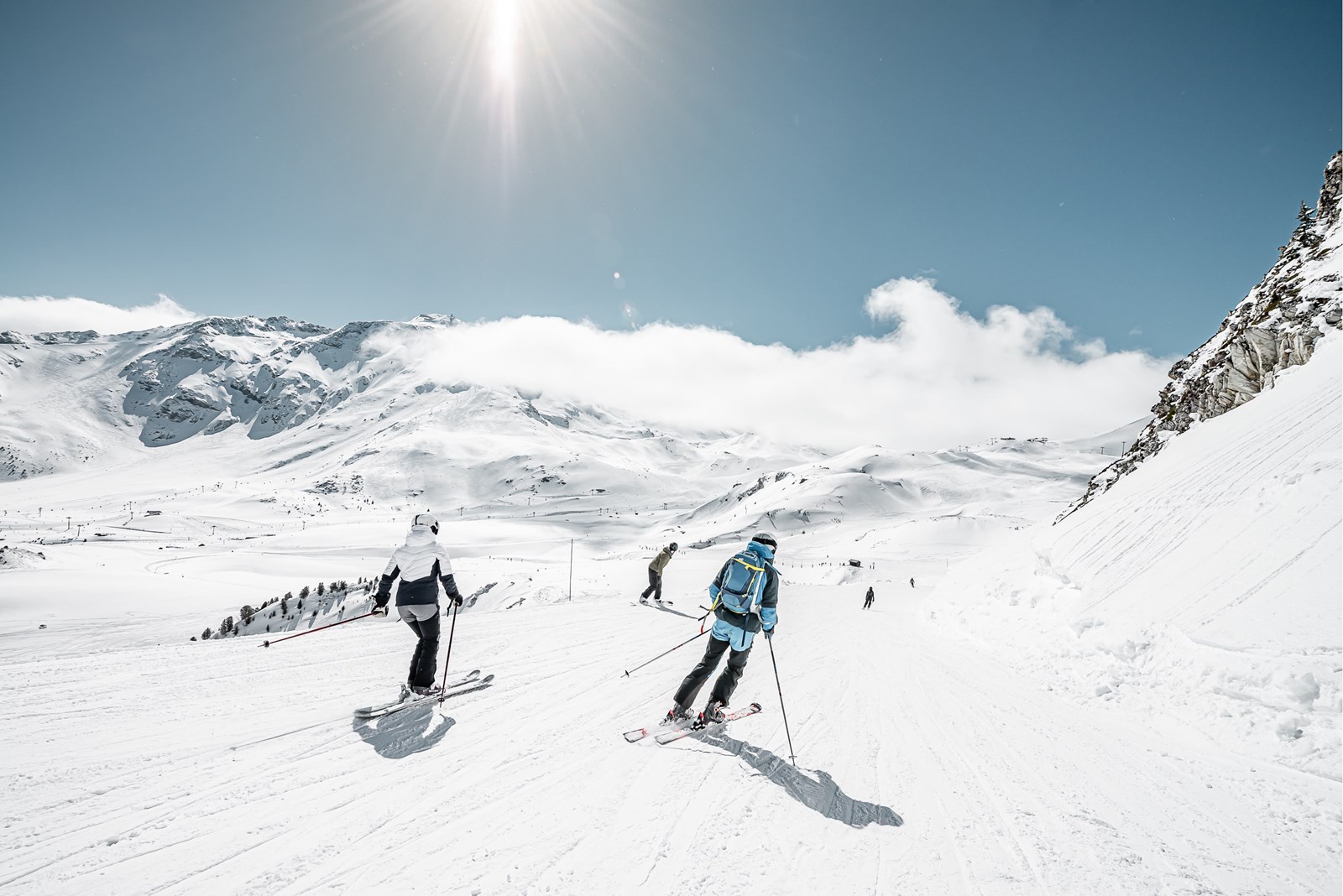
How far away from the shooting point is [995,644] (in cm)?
1190

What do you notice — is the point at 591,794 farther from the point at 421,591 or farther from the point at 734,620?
the point at 421,591

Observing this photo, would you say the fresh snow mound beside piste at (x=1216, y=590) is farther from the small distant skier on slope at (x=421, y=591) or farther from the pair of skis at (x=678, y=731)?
the small distant skier on slope at (x=421, y=591)

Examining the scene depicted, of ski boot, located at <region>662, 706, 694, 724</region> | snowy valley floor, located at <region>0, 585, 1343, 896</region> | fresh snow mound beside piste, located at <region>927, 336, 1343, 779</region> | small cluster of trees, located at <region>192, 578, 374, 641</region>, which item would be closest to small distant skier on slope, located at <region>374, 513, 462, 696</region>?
snowy valley floor, located at <region>0, 585, 1343, 896</region>

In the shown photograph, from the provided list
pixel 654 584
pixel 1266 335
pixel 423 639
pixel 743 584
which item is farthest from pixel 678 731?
pixel 1266 335

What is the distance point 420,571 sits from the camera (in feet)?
22.8

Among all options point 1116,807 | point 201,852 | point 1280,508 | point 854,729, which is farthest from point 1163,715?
point 201,852

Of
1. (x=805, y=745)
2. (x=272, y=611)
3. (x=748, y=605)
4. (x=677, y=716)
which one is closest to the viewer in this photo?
(x=805, y=745)

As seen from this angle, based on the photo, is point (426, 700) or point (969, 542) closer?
point (426, 700)

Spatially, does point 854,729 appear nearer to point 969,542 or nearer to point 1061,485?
point 969,542

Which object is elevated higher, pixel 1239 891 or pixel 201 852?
pixel 201 852

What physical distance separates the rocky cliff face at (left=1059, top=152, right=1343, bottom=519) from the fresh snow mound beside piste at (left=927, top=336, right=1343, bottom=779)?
70.8 inches

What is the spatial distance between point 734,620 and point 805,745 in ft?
5.16

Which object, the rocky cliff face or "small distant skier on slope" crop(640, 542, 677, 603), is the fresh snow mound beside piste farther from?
"small distant skier on slope" crop(640, 542, 677, 603)

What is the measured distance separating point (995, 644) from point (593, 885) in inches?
449
